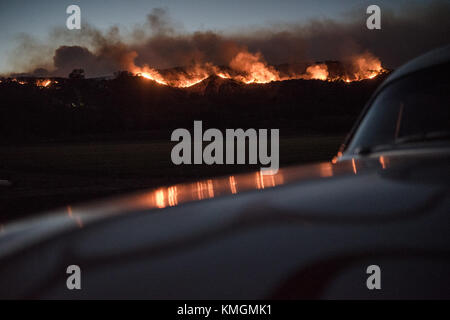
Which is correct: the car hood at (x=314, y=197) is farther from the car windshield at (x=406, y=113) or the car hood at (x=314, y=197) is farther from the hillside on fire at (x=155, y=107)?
the hillside on fire at (x=155, y=107)

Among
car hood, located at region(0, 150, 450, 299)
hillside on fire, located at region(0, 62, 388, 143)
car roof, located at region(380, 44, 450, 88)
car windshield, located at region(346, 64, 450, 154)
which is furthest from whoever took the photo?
hillside on fire, located at region(0, 62, 388, 143)

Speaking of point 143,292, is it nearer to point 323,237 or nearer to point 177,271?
point 177,271

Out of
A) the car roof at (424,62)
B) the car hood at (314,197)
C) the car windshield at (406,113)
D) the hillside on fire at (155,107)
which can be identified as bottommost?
the car hood at (314,197)

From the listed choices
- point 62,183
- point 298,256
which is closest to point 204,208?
point 298,256

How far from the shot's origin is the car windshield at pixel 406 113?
6.62ft

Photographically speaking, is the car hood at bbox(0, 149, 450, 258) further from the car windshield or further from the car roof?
the car roof

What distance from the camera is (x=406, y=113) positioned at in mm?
2291

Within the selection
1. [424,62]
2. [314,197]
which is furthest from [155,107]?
[314,197]

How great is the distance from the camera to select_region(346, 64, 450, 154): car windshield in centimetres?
202

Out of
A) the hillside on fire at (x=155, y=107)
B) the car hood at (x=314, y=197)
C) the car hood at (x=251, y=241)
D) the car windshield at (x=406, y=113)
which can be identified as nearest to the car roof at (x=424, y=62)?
the car windshield at (x=406, y=113)

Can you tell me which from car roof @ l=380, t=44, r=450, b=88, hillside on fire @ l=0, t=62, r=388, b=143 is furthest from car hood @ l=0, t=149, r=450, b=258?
hillside on fire @ l=0, t=62, r=388, b=143

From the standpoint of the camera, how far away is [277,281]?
2.31 feet

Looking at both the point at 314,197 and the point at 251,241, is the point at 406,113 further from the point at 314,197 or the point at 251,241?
the point at 251,241
